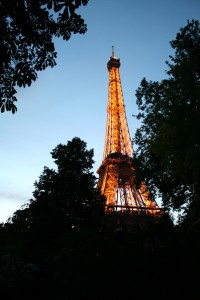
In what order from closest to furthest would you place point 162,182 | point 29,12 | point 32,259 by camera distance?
point 29,12
point 32,259
point 162,182

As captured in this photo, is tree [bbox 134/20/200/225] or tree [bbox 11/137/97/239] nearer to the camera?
tree [bbox 134/20/200/225]

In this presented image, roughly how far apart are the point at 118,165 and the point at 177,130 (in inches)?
→ 1312

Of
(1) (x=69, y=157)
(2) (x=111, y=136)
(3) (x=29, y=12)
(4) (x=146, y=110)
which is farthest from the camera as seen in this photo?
(2) (x=111, y=136)

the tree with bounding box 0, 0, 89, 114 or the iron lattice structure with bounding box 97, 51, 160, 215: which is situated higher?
the iron lattice structure with bounding box 97, 51, 160, 215

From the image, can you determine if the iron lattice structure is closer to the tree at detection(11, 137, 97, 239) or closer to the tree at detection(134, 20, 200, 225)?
the tree at detection(11, 137, 97, 239)

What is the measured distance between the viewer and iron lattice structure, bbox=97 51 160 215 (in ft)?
134

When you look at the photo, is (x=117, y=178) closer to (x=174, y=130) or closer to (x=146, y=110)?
(x=146, y=110)

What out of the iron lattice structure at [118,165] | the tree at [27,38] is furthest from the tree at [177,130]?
the iron lattice structure at [118,165]

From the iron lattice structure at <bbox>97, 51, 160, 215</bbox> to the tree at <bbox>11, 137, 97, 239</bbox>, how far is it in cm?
1050

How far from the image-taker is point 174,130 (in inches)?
454

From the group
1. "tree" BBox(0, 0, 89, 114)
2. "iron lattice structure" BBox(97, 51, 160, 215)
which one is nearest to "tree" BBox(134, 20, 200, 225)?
"tree" BBox(0, 0, 89, 114)

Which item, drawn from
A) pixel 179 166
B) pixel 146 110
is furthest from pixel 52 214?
pixel 179 166

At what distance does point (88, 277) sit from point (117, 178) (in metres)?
35.6

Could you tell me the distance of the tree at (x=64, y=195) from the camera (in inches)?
861
